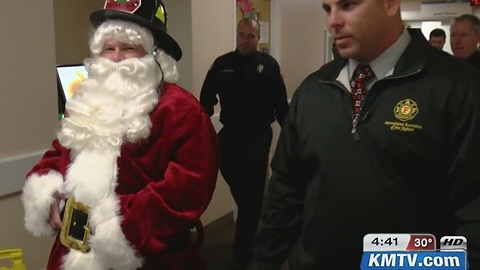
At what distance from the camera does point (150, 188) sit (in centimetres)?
159

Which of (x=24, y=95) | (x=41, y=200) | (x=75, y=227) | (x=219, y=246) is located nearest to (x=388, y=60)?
(x=75, y=227)

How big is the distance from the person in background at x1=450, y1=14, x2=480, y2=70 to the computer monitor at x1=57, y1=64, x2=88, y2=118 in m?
2.37

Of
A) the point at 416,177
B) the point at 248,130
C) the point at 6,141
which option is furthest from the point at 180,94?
the point at 248,130

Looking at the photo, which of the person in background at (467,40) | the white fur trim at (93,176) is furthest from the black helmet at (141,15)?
the person in background at (467,40)

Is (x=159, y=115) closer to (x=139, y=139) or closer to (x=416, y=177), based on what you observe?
(x=139, y=139)

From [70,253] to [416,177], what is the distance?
1.05 meters

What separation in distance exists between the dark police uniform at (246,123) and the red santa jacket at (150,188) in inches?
75.2

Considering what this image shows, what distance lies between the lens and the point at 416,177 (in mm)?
1345

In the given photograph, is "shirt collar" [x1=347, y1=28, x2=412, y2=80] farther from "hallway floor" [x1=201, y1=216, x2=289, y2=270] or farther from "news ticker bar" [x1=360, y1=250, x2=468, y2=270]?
"hallway floor" [x1=201, y1=216, x2=289, y2=270]

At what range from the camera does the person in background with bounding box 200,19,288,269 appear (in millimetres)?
3629

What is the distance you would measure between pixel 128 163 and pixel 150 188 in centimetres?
12

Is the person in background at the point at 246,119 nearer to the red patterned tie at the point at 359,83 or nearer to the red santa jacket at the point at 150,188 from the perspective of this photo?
→ the red santa jacket at the point at 150,188

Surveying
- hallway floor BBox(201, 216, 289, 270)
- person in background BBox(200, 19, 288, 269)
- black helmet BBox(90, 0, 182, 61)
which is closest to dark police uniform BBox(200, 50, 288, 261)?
person in background BBox(200, 19, 288, 269)

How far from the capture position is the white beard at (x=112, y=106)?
166 cm
